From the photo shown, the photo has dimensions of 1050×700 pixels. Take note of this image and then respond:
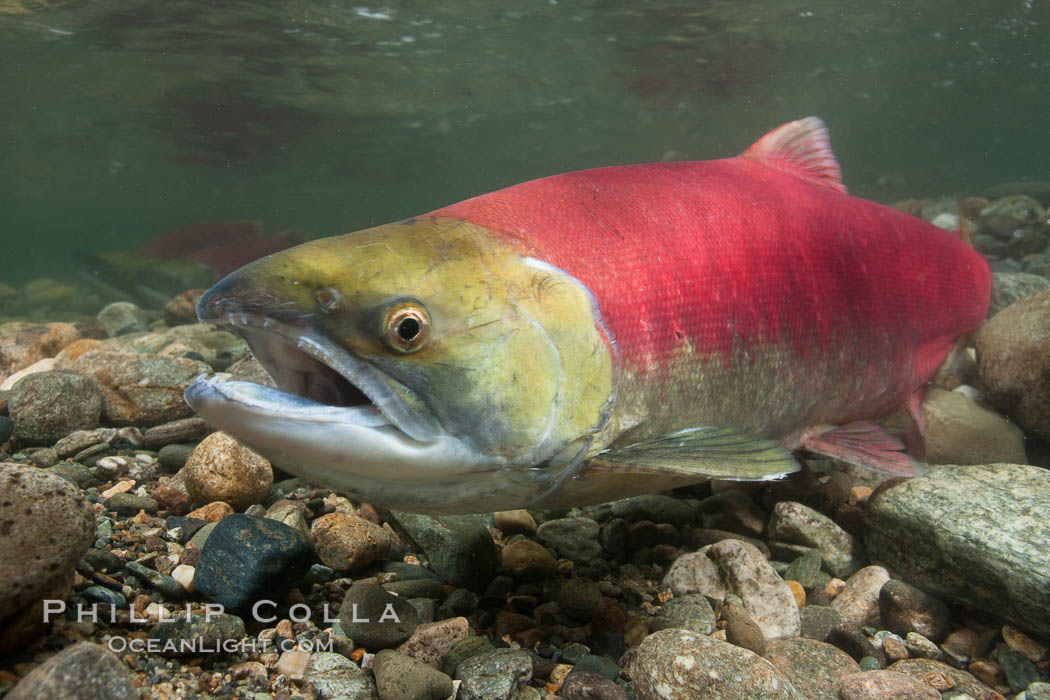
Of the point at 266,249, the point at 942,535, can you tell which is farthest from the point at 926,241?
the point at 266,249

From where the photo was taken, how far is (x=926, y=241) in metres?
3.67

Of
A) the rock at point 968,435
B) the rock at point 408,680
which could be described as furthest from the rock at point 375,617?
the rock at point 968,435

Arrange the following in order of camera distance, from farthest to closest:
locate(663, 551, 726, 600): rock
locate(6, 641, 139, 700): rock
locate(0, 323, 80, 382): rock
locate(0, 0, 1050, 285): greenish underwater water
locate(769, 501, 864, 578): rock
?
locate(0, 0, 1050, 285): greenish underwater water, locate(0, 323, 80, 382): rock, locate(769, 501, 864, 578): rock, locate(663, 551, 726, 600): rock, locate(6, 641, 139, 700): rock

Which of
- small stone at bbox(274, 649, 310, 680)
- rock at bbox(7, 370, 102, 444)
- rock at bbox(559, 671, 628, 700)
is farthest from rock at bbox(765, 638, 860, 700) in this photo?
rock at bbox(7, 370, 102, 444)

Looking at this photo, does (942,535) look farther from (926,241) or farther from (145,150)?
(145,150)

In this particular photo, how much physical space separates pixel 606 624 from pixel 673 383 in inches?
40.1

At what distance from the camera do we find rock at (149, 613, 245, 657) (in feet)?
6.07

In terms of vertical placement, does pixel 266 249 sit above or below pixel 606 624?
below

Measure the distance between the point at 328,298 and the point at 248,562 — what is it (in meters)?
1.09

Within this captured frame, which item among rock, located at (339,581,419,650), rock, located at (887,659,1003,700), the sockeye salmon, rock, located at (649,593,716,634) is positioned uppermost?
the sockeye salmon

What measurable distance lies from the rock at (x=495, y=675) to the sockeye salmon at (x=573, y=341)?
486mm

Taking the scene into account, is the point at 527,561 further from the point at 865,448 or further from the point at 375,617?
the point at 865,448

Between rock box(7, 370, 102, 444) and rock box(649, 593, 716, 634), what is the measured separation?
3.37 m

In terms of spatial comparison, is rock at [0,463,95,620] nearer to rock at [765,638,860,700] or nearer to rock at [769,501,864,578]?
rock at [765,638,860,700]
